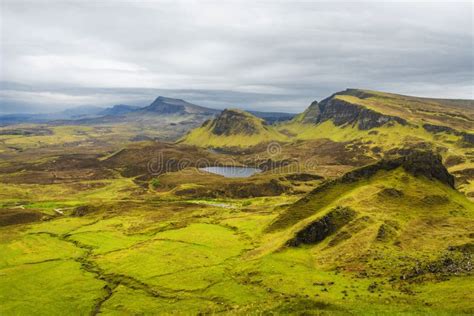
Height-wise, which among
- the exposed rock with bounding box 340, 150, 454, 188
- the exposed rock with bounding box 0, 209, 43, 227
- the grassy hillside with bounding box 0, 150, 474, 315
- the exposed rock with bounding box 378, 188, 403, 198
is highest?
the exposed rock with bounding box 340, 150, 454, 188

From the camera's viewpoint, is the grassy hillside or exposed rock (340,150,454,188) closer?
the grassy hillside

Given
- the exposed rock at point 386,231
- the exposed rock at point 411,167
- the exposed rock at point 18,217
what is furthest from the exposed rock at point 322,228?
the exposed rock at point 18,217

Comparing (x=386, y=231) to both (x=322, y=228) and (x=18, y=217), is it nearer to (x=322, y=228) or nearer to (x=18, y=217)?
(x=322, y=228)

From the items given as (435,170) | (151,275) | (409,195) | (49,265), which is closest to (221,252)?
(151,275)

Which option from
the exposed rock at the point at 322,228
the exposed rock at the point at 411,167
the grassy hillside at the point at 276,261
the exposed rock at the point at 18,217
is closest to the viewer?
the grassy hillside at the point at 276,261

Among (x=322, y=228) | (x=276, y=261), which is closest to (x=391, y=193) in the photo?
(x=322, y=228)

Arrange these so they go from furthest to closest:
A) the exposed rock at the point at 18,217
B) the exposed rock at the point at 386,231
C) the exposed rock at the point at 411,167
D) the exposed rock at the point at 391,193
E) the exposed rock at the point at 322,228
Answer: the exposed rock at the point at 18,217
the exposed rock at the point at 411,167
the exposed rock at the point at 391,193
the exposed rock at the point at 322,228
the exposed rock at the point at 386,231

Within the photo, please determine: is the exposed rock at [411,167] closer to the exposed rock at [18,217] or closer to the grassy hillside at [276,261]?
the grassy hillside at [276,261]

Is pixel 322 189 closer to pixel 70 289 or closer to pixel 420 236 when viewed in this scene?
pixel 420 236

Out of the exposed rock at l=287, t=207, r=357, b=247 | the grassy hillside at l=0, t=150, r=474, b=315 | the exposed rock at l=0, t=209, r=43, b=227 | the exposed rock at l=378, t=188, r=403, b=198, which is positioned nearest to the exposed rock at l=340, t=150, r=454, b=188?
the grassy hillside at l=0, t=150, r=474, b=315

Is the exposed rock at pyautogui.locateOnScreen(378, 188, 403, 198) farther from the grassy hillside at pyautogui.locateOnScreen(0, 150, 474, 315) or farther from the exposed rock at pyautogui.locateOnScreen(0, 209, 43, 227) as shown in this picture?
the exposed rock at pyautogui.locateOnScreen(0, 209, 43, 227)
